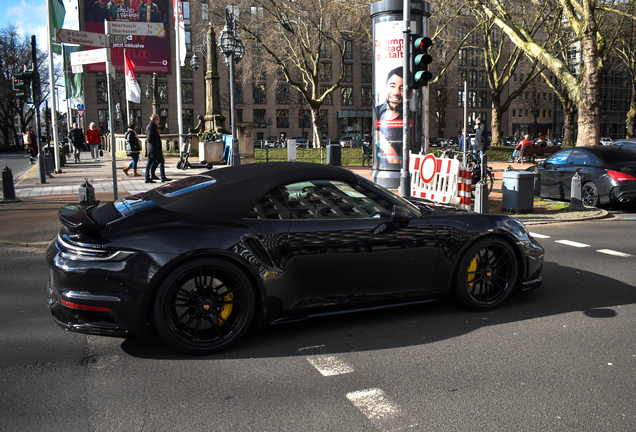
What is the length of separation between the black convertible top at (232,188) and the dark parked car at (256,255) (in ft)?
0.04

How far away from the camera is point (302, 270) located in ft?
14.2

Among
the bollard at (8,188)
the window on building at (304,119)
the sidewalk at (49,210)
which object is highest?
the window on building at (304,119)

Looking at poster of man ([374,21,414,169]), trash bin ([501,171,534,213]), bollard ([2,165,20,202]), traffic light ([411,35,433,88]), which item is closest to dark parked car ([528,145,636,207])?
trash bin ([501,171,534,213])

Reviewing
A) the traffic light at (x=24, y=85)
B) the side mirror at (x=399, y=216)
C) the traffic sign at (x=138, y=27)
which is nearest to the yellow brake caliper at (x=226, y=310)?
the side mirror at (x=399, y=216)

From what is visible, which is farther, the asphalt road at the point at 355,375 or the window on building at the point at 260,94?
the window on building at the point at 260,94

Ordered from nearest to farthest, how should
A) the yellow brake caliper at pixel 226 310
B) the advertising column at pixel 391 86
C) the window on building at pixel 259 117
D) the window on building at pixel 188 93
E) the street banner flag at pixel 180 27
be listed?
the yellow brake caliper at pixel 226 310, the advertising column at pixel 391 86, the street banner flag at pixel 180 27, the window on building at pixel 188 93, the window on building at pixel 259 117

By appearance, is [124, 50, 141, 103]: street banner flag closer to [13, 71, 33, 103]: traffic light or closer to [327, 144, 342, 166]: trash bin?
[13, 71, 33, 103]: traffic light

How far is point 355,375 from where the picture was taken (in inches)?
150

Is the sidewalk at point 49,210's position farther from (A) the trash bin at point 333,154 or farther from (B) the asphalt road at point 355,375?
(A) the trash bin at point 333,154

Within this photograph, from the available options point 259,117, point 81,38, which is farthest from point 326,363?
point 259,117

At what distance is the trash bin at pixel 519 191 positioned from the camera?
38.3 ft

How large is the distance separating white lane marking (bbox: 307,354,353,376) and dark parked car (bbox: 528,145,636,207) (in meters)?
10.4

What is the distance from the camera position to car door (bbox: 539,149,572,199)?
13.5 metres

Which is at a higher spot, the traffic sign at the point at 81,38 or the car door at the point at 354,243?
the traffic sign at the point at 81,38
